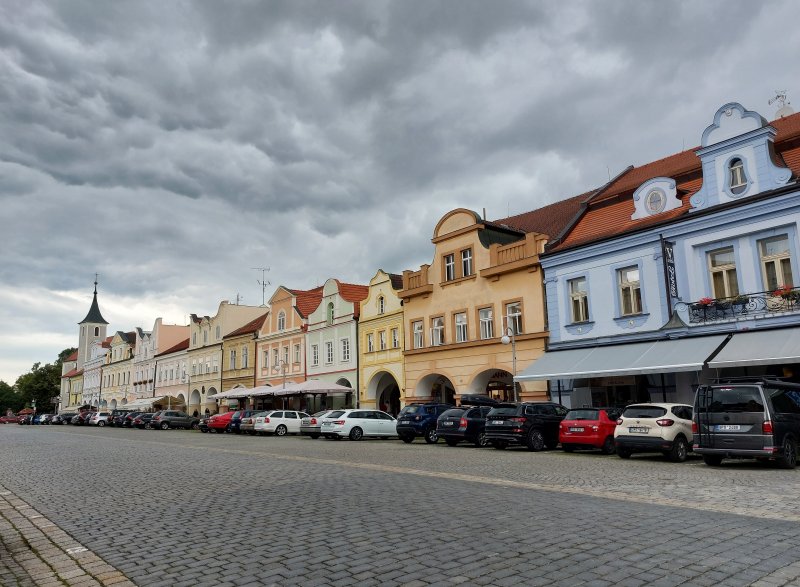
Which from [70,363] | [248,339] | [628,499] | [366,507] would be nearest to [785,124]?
[628,499]

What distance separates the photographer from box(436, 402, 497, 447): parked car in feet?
78.8

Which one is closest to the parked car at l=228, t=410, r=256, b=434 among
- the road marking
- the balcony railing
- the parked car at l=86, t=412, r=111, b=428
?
the road marking

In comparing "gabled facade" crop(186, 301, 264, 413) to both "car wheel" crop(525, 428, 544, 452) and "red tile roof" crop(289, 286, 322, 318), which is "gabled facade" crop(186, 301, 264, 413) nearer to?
"red tile roof" crop(289, 286, 322, 318)

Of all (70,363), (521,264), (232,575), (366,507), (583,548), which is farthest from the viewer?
(70,363)

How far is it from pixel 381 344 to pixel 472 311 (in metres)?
9.18

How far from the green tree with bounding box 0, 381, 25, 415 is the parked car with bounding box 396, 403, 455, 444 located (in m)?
156

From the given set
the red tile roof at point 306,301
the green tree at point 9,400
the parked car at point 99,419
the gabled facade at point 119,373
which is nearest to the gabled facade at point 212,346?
the parked car at point 99,419

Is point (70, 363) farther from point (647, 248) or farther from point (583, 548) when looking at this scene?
point (583, 548)

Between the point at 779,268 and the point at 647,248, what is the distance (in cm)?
498

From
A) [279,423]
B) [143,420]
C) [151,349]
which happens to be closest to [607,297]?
[279,423]

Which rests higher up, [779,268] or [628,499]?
[779,268]

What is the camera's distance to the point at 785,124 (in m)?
26.8

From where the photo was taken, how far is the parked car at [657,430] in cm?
1720

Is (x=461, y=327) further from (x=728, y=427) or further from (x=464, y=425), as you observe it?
(x=728, y=427)
